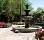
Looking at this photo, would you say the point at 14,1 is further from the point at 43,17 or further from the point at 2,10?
the point at 43,17

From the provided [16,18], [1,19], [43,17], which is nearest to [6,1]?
[1,19]

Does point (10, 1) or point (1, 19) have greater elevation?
point (10, 1)

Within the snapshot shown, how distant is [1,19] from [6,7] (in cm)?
1387

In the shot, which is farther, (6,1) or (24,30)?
(6,1)

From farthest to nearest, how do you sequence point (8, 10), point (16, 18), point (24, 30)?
point (16, 18) < point (8, 10) < point (24, 30)

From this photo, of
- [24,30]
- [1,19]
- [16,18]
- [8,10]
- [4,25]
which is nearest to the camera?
[24,30]

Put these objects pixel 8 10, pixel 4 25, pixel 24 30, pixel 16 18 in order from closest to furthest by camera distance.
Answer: pixel 24 30 → pixel 4 25 → pixel 8 10 → pixel 16 18

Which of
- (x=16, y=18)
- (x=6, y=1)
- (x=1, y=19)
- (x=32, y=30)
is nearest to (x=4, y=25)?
(x=32, y=30)

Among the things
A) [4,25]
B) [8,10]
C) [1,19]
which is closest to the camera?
[4,25]

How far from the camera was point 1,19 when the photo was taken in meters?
63.2

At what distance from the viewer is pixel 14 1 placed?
52250 millimetres

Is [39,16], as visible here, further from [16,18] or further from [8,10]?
[8,10]

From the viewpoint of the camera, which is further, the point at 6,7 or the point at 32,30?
the point at 6,7

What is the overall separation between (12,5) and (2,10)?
13.1 feet
